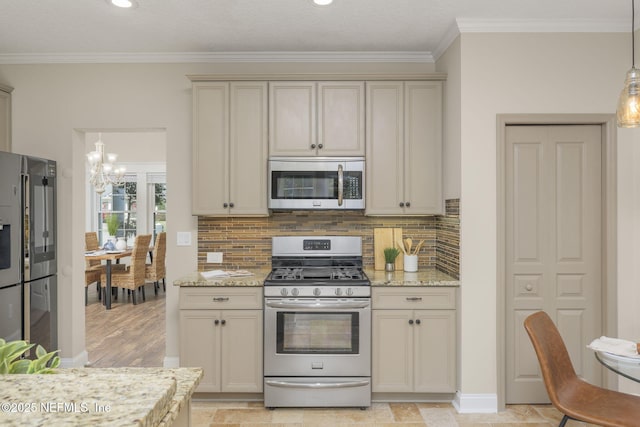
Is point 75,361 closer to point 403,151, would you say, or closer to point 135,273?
point 135,273

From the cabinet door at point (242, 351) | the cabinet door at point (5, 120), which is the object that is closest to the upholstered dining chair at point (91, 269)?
the cabinet door at point (5, 120)

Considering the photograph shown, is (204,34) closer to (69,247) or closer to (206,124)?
(206,124)

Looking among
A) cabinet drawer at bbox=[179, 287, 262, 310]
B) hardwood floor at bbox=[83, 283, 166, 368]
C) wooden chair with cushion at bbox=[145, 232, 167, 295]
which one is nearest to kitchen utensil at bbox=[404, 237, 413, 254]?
cabinet drawer at bbox=[179, 287, 262, 310]

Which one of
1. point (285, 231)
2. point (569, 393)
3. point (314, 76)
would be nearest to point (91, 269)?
point (285, 231)

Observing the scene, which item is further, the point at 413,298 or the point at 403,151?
the point at 403,151

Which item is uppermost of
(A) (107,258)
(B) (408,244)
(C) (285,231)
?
(C) (285,231)

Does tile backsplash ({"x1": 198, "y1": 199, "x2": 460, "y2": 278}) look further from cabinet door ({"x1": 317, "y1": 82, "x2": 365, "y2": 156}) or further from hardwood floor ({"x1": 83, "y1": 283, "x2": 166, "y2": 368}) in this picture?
hardwood floor ({"x1": 83, "y1": 283, "x2": 166, "y2": 368})

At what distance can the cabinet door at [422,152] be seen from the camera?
11.1 ft

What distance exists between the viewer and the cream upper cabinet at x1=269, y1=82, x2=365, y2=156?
133 inches

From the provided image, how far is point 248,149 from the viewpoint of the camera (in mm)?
3387

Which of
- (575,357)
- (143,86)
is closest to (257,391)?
(575,357)

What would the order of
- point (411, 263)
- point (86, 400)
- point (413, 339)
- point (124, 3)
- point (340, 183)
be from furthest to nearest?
1. point (411, 263)
2. point (340, 183)
3. point (413, 339)
4. point (124, 3)
5. point (86, 400)

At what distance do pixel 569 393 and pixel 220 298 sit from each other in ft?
7.07

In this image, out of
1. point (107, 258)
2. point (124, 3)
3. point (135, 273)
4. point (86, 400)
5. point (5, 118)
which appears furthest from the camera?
point (135, 273)
